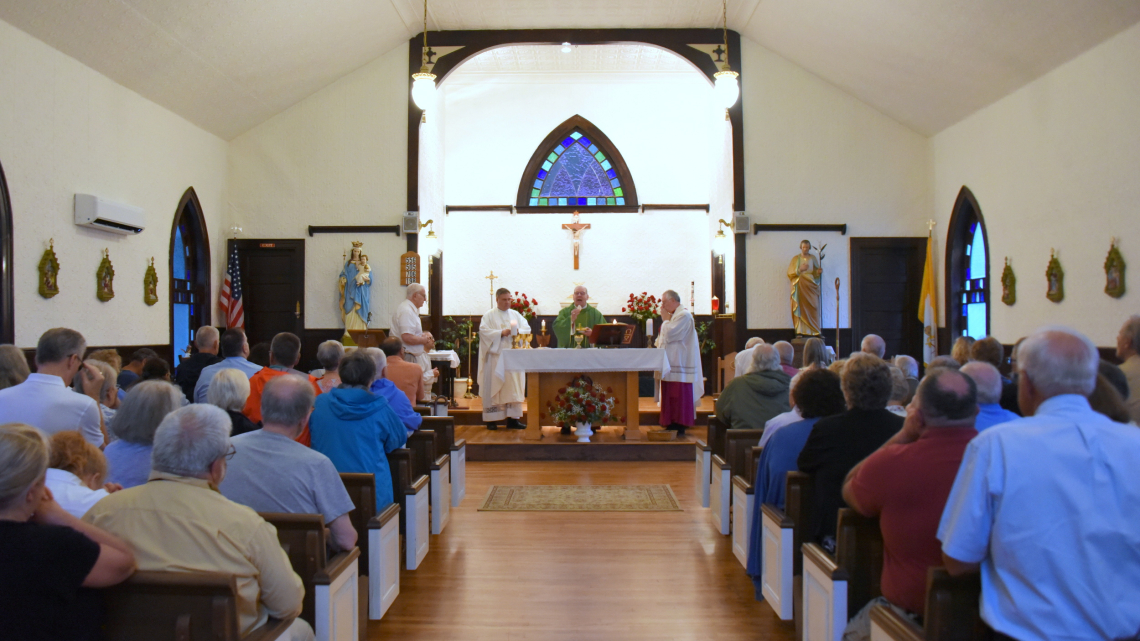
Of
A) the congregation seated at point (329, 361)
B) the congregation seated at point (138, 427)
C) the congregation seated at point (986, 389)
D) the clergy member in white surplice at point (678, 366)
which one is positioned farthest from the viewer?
the clergy member in white surplice at point (678, 366)

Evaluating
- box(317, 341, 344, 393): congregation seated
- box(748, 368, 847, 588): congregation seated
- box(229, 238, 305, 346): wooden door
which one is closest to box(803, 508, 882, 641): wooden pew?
box(748, 368, 847, 588): congregation seated

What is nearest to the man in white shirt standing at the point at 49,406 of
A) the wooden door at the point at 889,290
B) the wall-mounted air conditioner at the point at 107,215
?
the wall-mounted air conditioner at the point at 107,215

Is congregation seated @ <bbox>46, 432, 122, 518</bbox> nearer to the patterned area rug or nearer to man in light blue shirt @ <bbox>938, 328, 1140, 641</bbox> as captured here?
man in light blue shirt @ <bbox>938, 328, 1140, 641</bbox>

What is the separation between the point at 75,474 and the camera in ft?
7.44

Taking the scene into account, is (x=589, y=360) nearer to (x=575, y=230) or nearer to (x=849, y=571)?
(x=849, y=571)

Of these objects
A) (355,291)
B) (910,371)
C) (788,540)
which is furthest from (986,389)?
(355,291)

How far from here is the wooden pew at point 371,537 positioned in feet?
11.3

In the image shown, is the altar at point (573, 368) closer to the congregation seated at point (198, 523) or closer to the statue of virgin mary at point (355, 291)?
the statue of virgin mary at point (355, 291)

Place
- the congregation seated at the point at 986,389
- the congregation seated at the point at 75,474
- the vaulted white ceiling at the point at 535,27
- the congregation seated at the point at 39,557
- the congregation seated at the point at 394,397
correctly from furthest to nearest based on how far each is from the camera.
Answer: the vaulted white ceiling at the point at 535,27
the congregation seated at the point at 394,397
the congregation seated at the point at 986,389
the congregation seated at the point at 75,474
the congregation seated at the point at 39,557

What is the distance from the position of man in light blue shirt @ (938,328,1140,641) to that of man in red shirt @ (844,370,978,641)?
1.41ft

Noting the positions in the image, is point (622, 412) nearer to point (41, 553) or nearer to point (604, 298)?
point (604, 298)

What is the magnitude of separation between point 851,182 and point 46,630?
10644mm

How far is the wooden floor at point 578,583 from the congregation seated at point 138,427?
4.46ft

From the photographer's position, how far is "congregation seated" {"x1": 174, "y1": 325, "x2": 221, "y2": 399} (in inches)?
198
